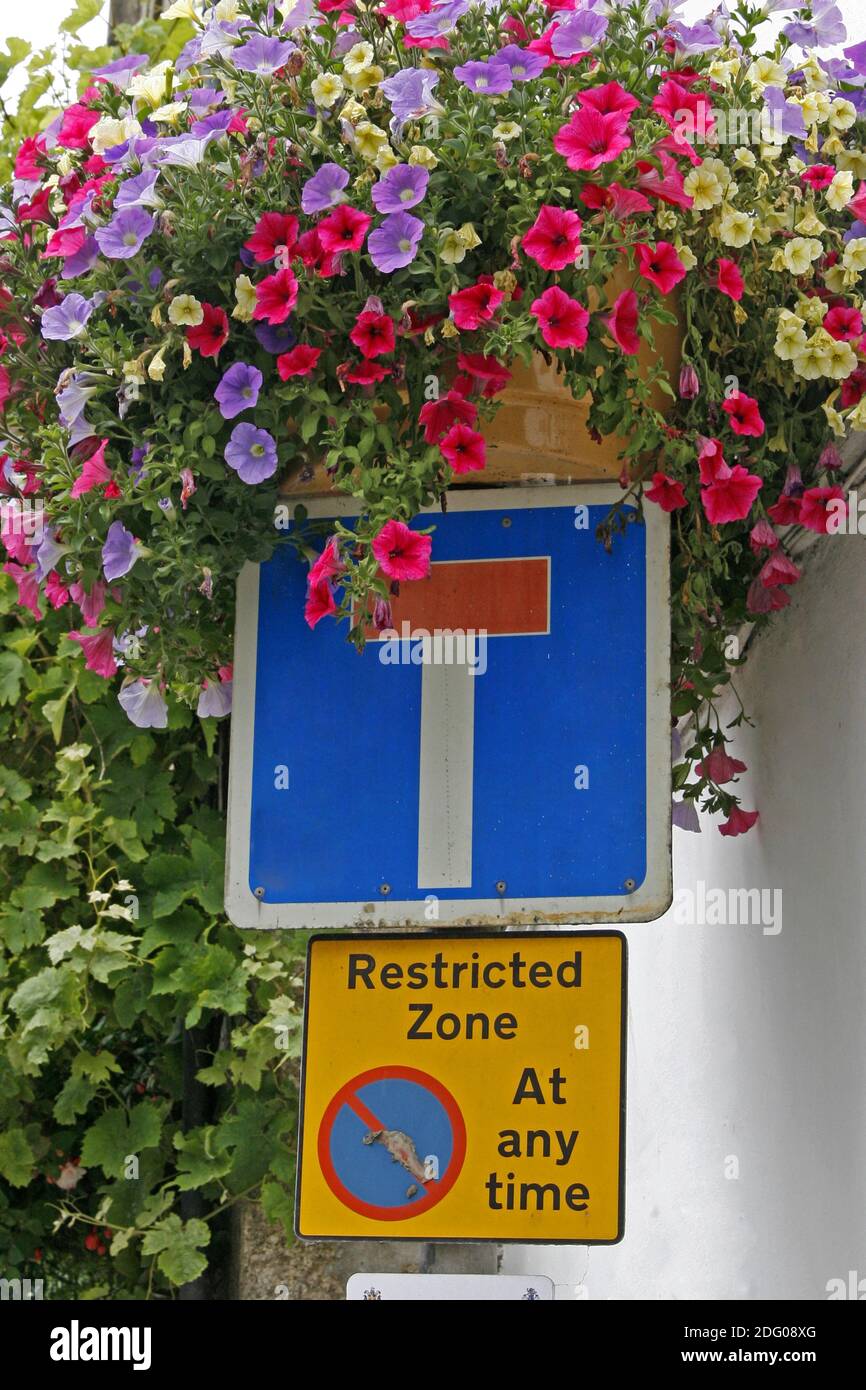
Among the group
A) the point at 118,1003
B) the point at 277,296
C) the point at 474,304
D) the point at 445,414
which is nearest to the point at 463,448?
the point at 445,414

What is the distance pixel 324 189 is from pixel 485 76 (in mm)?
200

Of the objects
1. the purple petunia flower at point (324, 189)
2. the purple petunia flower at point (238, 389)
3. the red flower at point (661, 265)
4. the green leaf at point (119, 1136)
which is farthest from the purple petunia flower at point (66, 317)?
the green leaf at point (119, 1136)

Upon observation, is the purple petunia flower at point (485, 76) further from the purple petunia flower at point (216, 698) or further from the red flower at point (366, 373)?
the purple petunia flower at point (216, 698)

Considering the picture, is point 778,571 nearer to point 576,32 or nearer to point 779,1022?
point 576,32

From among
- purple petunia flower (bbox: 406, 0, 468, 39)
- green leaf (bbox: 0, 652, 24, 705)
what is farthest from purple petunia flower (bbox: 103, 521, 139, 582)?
green leaf (bbox: 0, 652, 24, 705)

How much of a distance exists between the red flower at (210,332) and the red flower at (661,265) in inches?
17.5

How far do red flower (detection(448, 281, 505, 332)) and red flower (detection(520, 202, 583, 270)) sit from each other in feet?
0.19

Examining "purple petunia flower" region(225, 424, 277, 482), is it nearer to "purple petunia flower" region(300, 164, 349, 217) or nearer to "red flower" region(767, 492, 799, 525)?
"purple petunia flower" region(300, 164, 349, 217)

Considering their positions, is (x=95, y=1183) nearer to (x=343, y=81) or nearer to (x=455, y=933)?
(x=455, y=933)

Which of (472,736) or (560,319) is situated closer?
(560,319)

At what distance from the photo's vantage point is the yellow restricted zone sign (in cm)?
179

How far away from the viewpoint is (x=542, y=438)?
73.0 inches

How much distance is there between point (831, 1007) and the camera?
2078mm

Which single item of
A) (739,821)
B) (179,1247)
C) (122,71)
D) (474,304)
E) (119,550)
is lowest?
(179,1247)
